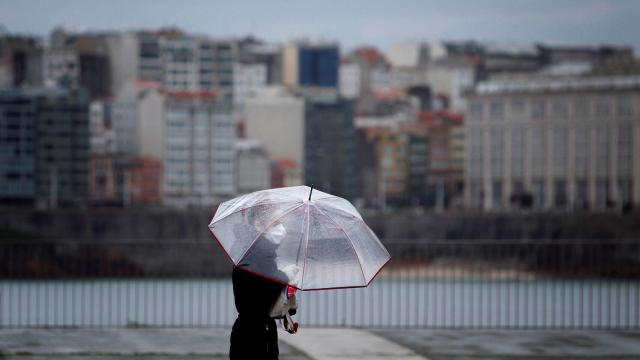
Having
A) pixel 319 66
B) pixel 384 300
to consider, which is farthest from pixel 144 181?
pixel 384 300

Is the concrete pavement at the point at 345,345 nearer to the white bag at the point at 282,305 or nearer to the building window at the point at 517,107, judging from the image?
the white bag at the point at 282,305

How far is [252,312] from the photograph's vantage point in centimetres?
694

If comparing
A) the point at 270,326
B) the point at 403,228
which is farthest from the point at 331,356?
the point at 403,228

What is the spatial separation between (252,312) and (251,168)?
110206 millimetres

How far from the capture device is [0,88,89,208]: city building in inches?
4161

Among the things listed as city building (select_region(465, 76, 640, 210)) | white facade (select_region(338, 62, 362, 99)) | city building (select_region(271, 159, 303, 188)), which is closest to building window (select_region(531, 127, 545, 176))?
city building (select_region(465, 76, 640, 210))

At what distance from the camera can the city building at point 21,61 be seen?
400ft

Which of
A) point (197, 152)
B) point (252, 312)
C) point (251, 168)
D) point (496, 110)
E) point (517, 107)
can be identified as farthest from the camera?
point (496, 110)

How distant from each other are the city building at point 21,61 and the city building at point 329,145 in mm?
24607

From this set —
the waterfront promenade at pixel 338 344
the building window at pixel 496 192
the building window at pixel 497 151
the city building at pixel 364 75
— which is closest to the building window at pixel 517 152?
the building window at pixel 497 151

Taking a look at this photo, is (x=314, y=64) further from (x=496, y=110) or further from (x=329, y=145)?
(x=496, y=110)

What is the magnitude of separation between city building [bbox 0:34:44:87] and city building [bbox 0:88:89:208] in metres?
10.1

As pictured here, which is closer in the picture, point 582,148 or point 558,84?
point 582,148

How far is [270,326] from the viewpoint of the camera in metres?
7.00
